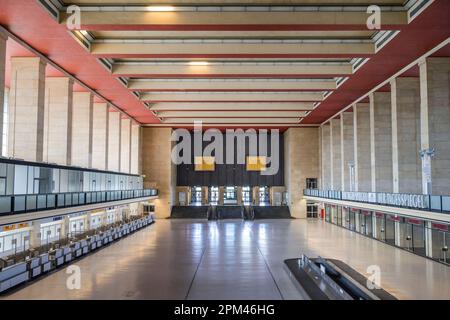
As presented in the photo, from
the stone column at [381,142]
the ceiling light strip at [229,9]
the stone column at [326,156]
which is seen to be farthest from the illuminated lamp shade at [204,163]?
the ceiling light strip at [229,9]

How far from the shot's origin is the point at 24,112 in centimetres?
1934

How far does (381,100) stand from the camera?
1040 inches

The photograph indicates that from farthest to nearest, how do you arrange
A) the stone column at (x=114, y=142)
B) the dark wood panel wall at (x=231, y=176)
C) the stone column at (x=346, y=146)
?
the dark wood panel wall at (x=231, y=176), the stone column at (x=114, y=142), the stone column at (x=346, y=146)

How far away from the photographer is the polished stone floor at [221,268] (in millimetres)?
13031

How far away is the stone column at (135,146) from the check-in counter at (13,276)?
2528 centimetres

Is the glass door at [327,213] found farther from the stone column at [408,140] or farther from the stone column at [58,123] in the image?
the stone column at [58,123]

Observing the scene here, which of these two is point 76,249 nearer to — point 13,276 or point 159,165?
point 13,276

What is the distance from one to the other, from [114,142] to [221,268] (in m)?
20.6

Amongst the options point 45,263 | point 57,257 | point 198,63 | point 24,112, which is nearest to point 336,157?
point 198,63

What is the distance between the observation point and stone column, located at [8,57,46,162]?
19.2 metres
